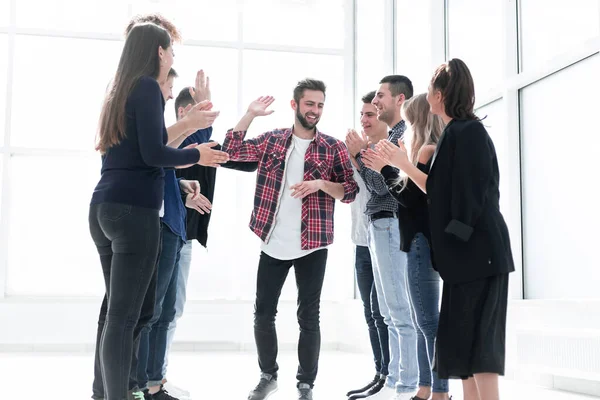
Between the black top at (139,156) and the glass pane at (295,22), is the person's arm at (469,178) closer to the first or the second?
the black top at (139,156)

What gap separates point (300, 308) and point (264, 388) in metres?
0.38

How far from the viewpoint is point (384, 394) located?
293 centimetres

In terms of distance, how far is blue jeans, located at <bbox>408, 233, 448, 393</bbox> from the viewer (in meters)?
2.53

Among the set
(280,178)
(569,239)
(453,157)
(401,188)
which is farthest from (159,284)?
(569,239)

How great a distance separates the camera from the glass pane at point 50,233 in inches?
235

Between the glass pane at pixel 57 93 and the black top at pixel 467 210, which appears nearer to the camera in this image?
the black top at pixel 467 210

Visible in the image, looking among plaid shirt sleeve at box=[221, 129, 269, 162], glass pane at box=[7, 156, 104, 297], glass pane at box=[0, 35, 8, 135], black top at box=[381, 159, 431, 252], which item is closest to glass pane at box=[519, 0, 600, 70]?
black top at box=[381, 159, 431, 252]

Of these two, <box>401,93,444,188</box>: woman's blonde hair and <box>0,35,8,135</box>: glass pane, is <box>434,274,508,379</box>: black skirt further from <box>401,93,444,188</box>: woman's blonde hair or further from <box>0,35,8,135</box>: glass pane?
<box>0,35,8,135</box>: glass pane

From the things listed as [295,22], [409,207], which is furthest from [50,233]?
[409,207]

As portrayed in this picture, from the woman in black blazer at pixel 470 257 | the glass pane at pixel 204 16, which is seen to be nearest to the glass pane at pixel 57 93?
the glass pane at pixel 204 16

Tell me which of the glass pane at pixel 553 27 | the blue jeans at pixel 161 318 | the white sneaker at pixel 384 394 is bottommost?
the white sneaker at pixel 384 394

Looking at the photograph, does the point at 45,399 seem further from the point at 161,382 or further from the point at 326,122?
the point at 326,122

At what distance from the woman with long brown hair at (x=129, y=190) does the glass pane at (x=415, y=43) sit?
297 centimetres

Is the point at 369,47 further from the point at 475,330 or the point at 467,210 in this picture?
the point at 475,330
